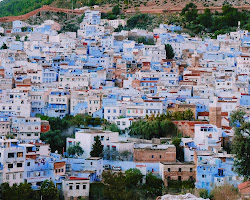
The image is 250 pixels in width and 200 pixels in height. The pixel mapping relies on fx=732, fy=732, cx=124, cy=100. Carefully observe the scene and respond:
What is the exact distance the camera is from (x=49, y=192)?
1006 inches

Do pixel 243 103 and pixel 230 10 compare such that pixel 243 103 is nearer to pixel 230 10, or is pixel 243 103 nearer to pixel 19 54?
pixel 19 54

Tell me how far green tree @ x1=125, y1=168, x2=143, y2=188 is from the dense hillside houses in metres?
0.45

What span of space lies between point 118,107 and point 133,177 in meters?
7.78

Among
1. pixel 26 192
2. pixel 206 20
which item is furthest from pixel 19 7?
pixel 26 192

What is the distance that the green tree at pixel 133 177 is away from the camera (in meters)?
28.2

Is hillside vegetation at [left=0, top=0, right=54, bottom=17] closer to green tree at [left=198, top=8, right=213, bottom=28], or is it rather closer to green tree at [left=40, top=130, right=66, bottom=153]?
green tree at [left=198, top=8, right=213, bottom=28]

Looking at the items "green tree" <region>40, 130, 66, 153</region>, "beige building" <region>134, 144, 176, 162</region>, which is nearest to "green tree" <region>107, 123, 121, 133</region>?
"green tree" <region>40, 130, 66, 153</region>

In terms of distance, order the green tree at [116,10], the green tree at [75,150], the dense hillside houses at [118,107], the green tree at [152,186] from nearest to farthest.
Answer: the green tree at [152,186], the dense hillside houses at [118,107], the green tree at [75,150], the green tree at [116,10]

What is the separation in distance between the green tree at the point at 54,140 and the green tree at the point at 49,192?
5971 mm

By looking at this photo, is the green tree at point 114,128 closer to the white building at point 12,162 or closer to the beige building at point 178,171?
the beige building at point 178,171

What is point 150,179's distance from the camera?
28938mm

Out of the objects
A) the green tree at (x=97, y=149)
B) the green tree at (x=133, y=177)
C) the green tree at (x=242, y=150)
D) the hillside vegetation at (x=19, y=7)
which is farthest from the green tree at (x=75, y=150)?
the hillside vegetation at (x=19, y=7)

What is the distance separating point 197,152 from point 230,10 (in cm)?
3318

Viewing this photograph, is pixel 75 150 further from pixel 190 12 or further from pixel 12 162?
pixel 190 12
